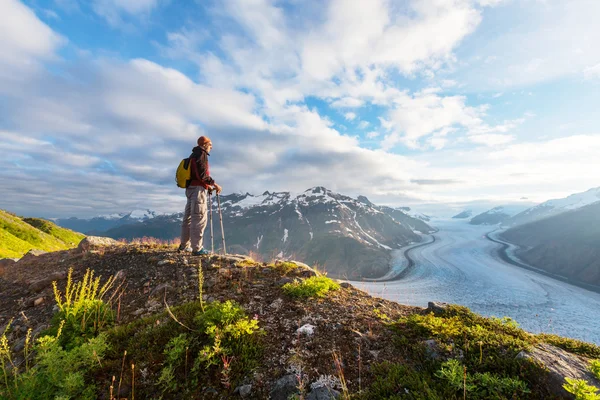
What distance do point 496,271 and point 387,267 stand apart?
2338 inches

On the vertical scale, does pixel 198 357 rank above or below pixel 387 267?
above

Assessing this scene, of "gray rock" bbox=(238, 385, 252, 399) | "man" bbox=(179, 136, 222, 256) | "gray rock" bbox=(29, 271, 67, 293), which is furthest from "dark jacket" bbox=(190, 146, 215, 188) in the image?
"gray rock" bbox=(238, 385, 252, 399)

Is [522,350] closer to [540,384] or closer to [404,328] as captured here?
[540,384]

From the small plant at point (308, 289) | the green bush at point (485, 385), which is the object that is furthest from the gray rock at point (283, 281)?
the green bush at point (485, 385)

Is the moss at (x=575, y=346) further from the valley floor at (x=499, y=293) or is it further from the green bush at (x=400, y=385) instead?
the valley floor at (x=499, y=293)

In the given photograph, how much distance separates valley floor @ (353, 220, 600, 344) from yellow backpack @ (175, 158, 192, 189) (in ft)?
206

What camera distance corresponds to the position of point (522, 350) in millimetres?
4227

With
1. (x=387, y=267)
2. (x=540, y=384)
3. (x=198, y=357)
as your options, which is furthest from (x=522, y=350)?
(x=387, y=267)

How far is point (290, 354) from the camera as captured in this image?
15.4ft

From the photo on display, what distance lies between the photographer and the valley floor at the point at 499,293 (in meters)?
79.4

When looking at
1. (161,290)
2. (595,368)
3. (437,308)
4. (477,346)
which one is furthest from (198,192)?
(595,368)

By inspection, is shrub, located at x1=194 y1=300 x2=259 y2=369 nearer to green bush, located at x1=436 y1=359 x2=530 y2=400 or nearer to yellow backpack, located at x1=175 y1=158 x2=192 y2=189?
green bush, located at x1=436 y1=359 x2=530 y2=400

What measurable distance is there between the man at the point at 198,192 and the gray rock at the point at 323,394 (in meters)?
8.10

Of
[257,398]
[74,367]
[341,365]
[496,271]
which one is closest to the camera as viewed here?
[257,398]
